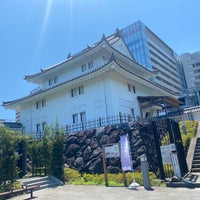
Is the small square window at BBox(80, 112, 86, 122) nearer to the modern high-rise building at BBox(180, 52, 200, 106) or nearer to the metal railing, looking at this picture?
the metal railing

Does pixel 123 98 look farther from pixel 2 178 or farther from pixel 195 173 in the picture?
pixel 2 178

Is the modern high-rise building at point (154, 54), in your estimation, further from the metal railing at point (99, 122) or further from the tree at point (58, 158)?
the tree at point (58, 158)

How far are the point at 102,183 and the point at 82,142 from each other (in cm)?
464

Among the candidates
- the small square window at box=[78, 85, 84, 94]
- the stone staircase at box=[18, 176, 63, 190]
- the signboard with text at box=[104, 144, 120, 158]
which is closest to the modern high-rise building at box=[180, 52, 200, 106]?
the small square window at box=[78, 85, 84, 94]

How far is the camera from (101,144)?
1511 cm

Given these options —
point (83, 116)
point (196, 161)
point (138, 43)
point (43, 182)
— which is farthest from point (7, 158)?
point (138, 43)

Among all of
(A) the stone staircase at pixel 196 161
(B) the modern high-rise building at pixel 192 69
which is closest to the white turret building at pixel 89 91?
(A) the stone staircase at pixel 196 161

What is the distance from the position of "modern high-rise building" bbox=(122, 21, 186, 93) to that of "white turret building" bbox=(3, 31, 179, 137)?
1893 inches

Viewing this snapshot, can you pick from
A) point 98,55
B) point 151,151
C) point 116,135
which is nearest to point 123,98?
point 98,55

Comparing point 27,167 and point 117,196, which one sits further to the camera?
point 27,167

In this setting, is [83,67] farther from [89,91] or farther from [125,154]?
[125,154]

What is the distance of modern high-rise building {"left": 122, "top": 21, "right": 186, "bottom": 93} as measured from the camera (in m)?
76.5

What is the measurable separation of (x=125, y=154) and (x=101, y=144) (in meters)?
3.87

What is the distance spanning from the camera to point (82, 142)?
1639 centimetres
